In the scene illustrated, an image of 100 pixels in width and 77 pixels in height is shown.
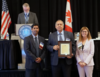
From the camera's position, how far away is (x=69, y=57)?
2.46 metres

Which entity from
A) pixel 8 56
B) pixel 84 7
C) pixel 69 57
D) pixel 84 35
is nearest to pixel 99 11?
pixel 84 7

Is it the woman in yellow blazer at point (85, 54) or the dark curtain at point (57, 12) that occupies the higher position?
the dark curtain at point (57, 12)

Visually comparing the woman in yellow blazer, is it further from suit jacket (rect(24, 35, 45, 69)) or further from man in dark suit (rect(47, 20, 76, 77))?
suit jacket (rect(24, 35, 45, 69))

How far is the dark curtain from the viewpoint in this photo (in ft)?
17.8

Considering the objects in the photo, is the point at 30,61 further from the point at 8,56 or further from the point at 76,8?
the point at 76,8

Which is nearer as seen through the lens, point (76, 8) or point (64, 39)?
point (64, 39)

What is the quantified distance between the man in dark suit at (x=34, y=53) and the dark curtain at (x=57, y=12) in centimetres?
293

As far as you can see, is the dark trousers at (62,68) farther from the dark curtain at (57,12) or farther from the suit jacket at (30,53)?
the dark curtain at (57,12)

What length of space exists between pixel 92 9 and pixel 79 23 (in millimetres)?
811

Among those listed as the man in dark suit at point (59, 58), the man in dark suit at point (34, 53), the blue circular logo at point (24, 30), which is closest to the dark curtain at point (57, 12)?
the blue circular logo at point (24, 30)

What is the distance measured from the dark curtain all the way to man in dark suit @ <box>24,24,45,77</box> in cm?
293

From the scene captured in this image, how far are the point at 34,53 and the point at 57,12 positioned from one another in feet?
11.0

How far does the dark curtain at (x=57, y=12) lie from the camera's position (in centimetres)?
544

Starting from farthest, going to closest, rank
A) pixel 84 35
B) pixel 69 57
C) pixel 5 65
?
pixel 5 65, pixel 84 35, pixel 69 57
